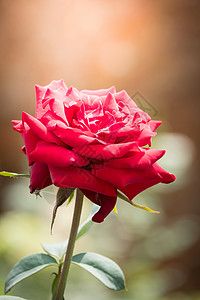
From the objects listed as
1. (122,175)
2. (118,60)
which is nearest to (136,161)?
(122,175)

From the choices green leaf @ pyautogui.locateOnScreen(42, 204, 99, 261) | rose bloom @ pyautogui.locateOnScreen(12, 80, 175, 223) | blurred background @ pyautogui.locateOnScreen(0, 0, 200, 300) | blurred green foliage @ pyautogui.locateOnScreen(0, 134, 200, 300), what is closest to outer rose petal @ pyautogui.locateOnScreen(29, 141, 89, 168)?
rose bloom @ pyautogui.locateOnScreen(12, 80, 175, 223)

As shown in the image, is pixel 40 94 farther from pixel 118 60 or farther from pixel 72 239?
pixel 118 60

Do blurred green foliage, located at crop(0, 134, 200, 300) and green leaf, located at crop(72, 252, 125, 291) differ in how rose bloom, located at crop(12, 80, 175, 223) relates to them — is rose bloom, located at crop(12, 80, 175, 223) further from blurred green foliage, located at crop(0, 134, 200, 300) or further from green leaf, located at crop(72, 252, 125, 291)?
blurred green foliage, located at crop(0, 134, 200, 300)

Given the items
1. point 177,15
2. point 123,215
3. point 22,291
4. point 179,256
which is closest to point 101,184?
point 22,291

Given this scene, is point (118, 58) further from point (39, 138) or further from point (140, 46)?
point (39, 138)

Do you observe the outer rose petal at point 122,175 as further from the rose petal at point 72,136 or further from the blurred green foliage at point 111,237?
the blurred green foliage at point 111,237
